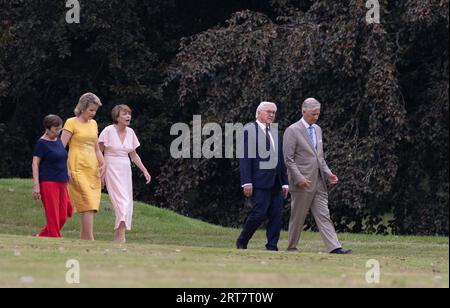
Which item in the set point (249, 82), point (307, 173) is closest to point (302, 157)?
point (307, 173)

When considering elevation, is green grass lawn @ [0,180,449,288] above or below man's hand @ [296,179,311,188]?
below

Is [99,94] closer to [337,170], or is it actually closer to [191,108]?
[191,108]

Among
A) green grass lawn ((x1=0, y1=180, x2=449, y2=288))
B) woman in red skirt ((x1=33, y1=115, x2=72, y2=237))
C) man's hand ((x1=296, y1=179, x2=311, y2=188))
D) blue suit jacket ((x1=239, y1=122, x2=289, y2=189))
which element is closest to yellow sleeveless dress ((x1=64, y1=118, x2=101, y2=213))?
woman in red skirt ((x1=33, y1=115, x2=72, y2=237))

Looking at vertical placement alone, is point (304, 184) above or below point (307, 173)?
below

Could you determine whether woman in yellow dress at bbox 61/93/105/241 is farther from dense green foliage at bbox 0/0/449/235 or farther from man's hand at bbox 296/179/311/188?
dense green foliage at bbox 0/0/449/235

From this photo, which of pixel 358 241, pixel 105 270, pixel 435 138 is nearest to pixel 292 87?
pixel 435 138

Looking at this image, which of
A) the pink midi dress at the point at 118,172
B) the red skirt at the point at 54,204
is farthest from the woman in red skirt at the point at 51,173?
the pink midi dress at the point at 118,172

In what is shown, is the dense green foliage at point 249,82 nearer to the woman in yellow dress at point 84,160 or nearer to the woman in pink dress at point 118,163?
the woman in pink dress at point 118,163

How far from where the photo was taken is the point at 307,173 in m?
16.5

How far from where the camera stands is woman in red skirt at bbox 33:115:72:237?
17.0 metres

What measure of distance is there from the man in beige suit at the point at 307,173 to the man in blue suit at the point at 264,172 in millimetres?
203

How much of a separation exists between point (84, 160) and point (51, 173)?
1.51 ft

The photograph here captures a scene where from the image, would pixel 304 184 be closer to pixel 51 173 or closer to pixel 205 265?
pixel 51 173

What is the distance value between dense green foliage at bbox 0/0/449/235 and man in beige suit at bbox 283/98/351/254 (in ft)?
28.7
